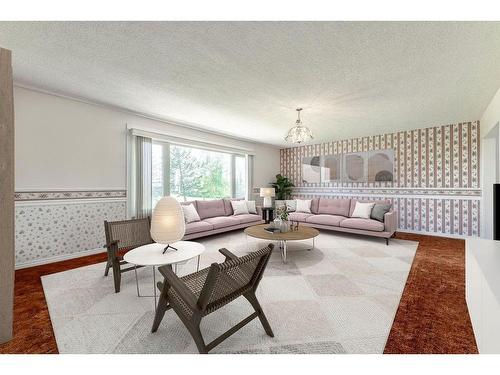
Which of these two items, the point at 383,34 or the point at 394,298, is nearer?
the point at 383,34

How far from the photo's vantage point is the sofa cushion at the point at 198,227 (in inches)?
159

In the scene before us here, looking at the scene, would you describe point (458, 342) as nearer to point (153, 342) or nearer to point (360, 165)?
point (153, 342)

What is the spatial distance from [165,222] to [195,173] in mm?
3420

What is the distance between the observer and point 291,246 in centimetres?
398

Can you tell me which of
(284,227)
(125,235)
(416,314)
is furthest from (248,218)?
(416,314)

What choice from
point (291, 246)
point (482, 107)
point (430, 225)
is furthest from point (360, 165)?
point (291, 246)

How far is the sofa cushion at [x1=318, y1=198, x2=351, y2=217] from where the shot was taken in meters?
5.29

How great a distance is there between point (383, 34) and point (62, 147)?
4375mm

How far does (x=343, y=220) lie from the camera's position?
4.77 metres

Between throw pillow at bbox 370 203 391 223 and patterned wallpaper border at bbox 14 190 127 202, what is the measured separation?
508cm

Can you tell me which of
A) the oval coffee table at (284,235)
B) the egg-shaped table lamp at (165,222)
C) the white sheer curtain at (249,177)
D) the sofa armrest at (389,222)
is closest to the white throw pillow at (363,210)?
the sofa armrest at (389,222)

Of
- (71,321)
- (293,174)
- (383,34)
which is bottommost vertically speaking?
(71,321)

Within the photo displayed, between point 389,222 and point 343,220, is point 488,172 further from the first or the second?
point 343,220

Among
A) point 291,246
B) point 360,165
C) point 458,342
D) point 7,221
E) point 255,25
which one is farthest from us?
point 360,165
